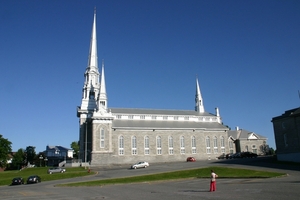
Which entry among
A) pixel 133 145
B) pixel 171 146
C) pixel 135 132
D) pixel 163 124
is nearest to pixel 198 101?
pixel 163 124

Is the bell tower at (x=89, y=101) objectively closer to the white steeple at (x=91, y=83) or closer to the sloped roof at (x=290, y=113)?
the white steeple at (x=91, y=83)

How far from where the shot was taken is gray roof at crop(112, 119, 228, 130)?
72.2 m

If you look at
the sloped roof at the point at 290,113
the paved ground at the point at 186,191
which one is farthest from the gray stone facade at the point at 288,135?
the paved ground at the point at 186,191

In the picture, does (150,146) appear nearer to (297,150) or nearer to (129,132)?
(129,132)

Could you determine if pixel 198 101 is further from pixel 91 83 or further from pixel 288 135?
pixel 288 135

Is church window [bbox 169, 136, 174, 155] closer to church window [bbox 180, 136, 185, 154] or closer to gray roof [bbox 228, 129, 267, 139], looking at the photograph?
church window [bbox 180, 136, 185, 154]

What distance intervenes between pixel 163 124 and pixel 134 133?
31.8 feet

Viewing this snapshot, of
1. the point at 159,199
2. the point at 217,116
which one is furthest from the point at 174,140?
the point at 159,199

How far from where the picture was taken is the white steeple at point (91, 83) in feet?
240

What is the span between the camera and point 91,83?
247ft

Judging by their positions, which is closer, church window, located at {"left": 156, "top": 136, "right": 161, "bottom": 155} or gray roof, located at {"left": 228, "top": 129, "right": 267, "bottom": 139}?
church window, located at {"left": 156, "top": 136, "right": 161, "bottom": 155}

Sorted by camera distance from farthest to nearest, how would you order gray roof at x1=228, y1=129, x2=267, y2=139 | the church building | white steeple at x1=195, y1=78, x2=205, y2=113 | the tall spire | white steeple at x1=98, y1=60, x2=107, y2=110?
white steeple at x1=195, y1=78, x2=205, y2=113
gray roof at x1=228, y1=129, x2=267, y2=139
the tall spire
white steeple at x1=98, y1=60, x2=107, y2=110
the church building

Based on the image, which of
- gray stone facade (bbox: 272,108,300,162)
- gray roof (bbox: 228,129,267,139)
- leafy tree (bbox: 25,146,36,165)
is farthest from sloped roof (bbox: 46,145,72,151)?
gray stone facade (bbox: 272,108,300,162)

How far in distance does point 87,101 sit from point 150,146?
67.2 feet
